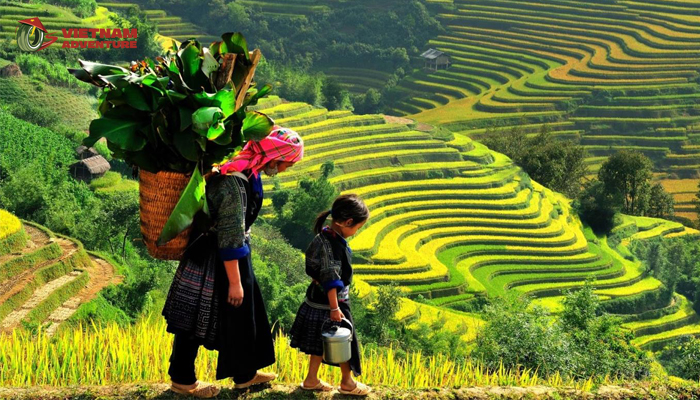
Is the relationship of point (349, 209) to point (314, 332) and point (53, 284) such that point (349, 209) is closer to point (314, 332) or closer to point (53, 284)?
point (314, 332)

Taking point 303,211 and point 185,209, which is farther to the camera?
point 303,211

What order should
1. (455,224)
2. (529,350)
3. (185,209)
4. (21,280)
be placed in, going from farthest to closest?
(455,224) < (21,280) < (529,350) < (185,209)

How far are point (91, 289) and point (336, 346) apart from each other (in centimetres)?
1107

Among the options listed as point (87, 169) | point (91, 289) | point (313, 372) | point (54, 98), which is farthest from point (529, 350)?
point (54, 98)

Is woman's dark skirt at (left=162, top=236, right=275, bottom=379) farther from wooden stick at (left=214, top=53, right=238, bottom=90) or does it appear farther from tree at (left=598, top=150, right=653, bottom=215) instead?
tree at (left=598, top=150, right=653, bottom=215)

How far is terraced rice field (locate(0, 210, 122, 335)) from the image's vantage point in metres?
Result: 14.0

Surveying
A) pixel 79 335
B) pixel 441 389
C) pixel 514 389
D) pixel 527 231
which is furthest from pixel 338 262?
pixel 527 231

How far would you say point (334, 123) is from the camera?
148ft

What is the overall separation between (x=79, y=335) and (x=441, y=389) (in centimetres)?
240

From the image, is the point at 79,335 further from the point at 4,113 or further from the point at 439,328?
the point at 4,113

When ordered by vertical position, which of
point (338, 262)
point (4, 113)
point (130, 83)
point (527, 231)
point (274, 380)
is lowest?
point (527, 231)

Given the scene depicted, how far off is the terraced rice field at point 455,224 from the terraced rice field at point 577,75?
422 inches

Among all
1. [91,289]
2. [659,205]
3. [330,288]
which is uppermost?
[330,288]

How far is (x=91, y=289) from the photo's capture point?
15.7 metres
